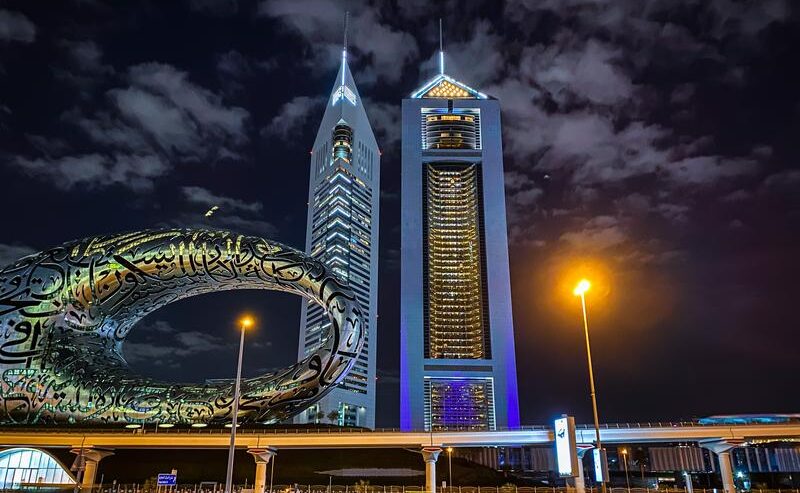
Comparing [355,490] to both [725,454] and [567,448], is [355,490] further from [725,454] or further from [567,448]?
[725,454]

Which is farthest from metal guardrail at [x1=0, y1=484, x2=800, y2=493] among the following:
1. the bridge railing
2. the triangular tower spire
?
the triangular tower spire

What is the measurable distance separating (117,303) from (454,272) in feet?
401

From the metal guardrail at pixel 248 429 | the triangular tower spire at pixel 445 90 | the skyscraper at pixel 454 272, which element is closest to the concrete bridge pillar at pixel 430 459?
the metal guardrail at pixel 248 429

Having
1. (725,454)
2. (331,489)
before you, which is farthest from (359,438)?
(725,454)

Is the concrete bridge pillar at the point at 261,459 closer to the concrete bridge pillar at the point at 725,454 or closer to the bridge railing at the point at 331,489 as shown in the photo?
the bridge railing at the point at 331,489

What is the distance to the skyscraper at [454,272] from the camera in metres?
143

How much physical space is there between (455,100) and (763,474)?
413 ft

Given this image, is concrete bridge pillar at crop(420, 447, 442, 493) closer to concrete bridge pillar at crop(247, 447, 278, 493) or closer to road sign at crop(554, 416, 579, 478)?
concrete bridge pillar at crop(247, 447, 278, 493)

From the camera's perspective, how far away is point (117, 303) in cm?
4394

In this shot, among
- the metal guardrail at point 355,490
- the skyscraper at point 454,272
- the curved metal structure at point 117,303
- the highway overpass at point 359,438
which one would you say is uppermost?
the skyscraper at point 454,272

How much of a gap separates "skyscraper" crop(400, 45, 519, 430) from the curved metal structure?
326ft

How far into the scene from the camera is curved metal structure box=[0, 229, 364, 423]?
39.5m

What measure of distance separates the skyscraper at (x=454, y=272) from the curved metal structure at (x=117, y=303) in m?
99.4

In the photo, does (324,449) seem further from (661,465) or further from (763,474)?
(661,465)
